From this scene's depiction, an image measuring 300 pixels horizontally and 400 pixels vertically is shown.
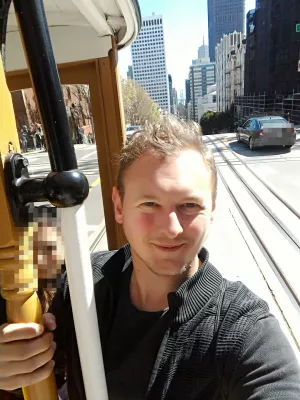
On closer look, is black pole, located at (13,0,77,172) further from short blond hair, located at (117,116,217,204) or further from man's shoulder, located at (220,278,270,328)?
man's shoulder, located at (220,278,270,328)

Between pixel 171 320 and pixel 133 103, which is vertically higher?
pixel 133 103

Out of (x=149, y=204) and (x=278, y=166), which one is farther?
(x=278, y=166)

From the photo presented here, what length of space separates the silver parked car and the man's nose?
11984 millimetres

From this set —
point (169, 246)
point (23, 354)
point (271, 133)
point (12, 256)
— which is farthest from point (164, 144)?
point (271, 133)

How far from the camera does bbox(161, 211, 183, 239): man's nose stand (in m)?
0.89

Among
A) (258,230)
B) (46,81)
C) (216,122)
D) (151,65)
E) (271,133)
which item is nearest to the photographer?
(46,81)

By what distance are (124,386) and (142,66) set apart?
6319 inches

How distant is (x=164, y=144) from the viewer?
1.02 m

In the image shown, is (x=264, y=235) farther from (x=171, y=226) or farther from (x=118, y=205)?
(x=171, y=226)

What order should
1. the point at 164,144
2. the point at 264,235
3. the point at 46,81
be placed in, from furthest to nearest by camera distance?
1. the point at 264,235
2. the point at 164,144
3. the point at 46,81

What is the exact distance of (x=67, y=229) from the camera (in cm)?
66

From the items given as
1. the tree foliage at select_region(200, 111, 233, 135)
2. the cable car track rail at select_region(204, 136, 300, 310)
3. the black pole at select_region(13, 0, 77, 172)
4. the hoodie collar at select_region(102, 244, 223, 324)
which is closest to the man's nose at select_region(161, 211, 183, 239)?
the hoodie collar at select_region(102, 244, 223, 324)

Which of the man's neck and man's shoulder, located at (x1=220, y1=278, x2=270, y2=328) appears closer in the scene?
man's shoulder, located at (x1=220, y1=278, x2=270, y2=328)

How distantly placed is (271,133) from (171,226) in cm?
1205
